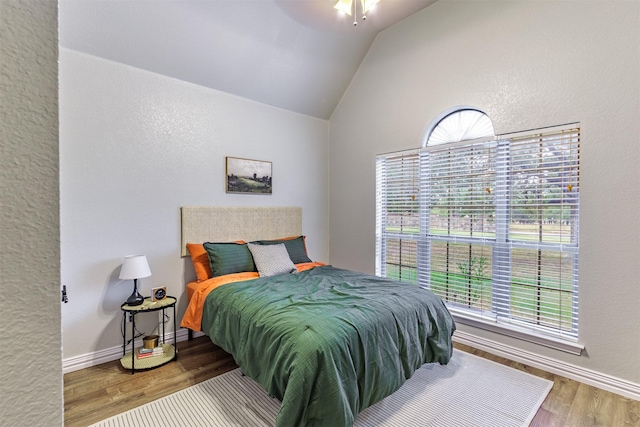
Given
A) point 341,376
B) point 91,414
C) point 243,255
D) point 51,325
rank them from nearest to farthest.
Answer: point 51,325, point 341,376, point 91,414, point 243,255

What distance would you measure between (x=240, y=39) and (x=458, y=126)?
2426 mm

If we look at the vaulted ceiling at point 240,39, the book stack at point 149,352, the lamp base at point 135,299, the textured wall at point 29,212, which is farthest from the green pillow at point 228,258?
the textured wall at point 29,212

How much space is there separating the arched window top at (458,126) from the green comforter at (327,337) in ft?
5.51

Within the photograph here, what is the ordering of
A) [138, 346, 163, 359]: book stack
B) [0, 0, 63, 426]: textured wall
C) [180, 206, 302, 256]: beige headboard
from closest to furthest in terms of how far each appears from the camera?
[0, 0, 63, 426]: textured wall
[138, 346, 163, 359]: book stack
[180, 206, 302, 256]: beige headboard

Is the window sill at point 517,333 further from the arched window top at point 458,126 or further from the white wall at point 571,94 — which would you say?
the arched window top at point 458,126

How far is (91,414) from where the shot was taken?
75.7 inches

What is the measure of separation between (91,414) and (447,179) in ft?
11.6

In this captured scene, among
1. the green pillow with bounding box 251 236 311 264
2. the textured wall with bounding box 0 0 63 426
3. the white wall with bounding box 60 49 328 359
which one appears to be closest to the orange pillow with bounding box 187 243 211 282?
the white wall with bounding box 60 49 328 359

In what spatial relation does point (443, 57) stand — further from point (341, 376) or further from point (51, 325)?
point (51, 325)

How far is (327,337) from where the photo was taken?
163 cm

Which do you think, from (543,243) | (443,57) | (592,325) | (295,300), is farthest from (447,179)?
(295,300)

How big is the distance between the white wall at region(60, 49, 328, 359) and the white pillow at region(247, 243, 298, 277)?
0.71 m

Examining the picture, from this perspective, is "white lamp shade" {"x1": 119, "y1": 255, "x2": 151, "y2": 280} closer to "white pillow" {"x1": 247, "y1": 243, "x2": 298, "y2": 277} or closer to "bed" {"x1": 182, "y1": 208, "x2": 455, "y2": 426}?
"bed" {"x1": 182, "y1": 208, "x2": 455, "y2": 426}

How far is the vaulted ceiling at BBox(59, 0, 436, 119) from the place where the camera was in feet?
8.03
